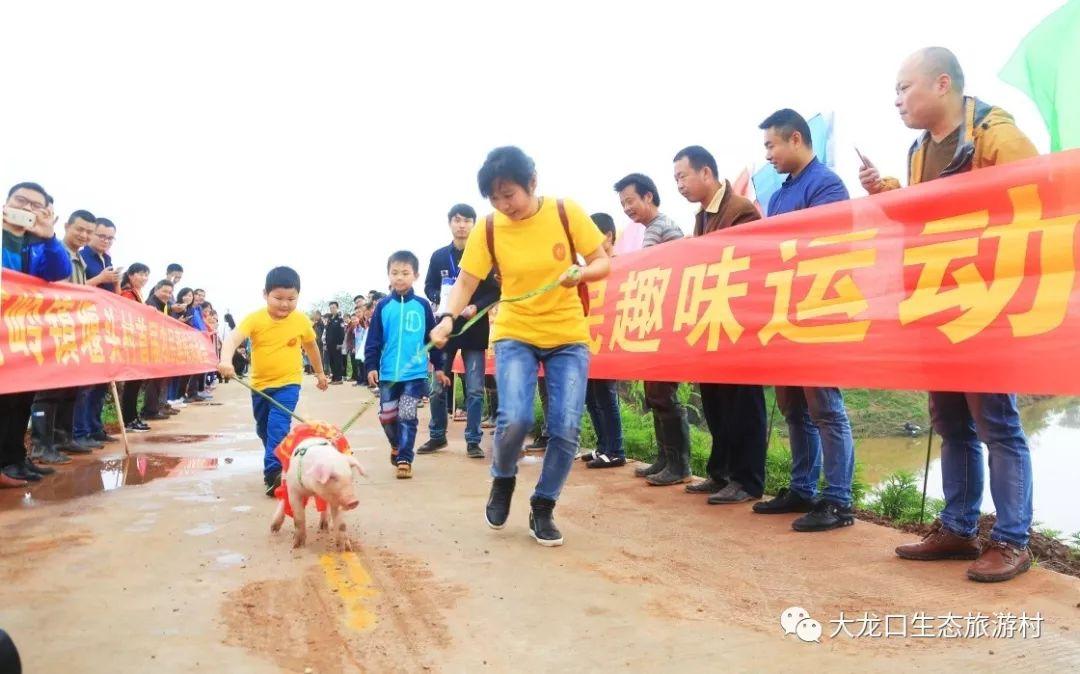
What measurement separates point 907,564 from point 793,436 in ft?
4.34

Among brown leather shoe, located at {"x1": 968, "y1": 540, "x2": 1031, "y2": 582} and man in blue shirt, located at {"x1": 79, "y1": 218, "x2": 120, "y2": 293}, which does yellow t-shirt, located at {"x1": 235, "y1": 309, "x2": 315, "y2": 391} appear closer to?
man in blue shirt, located at {"x1": 79, "y1": 218, "x2": 120, "y2": 293}

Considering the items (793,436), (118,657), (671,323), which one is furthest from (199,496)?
(793,436)

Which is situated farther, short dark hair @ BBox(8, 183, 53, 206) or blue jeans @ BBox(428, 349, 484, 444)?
blue jeans @ BBox(428, 349, 484, 444)

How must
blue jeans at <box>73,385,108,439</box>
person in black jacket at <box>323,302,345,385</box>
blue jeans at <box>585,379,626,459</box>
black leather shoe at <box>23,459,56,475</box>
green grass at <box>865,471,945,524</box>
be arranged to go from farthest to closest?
person in black jacket at <box>323,302,345,385</box> → blue jeans at <box>73,385,108,439</box> → blue jeans at <box>585,379,626,459</box> → black leather shoe at <box>23,459,56,475</box> → green grass at <box>865,471,945,524</box>

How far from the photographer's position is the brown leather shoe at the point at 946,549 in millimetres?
3578

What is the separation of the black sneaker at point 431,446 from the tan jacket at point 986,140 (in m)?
5.46

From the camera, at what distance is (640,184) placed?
20.3 feet

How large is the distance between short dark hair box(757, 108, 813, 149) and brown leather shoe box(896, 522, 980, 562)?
2.43m

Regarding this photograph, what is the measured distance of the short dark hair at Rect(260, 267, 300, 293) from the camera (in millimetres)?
5645

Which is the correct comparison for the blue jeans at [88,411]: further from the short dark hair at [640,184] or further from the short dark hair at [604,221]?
the short dark hair at [640,184]

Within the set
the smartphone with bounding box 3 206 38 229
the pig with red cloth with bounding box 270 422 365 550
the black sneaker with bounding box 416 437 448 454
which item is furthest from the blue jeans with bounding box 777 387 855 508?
the smartphone with bounding box 3 206 38 229

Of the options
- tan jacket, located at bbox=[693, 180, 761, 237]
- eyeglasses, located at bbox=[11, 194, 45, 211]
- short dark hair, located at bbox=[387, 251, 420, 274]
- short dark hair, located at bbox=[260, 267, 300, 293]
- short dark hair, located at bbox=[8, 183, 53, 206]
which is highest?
short dark hair, located at bbox=[8, 183, 53, 206]

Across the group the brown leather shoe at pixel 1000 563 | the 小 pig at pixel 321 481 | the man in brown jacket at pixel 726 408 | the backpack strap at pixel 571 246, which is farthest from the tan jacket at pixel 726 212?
the 小 pig at pixel 321 481

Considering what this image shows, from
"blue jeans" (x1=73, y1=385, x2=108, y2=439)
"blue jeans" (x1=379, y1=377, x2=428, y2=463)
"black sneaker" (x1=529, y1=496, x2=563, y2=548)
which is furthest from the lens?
"blue jeans" (x1=73, y1=385, x2=108, y2=439)
